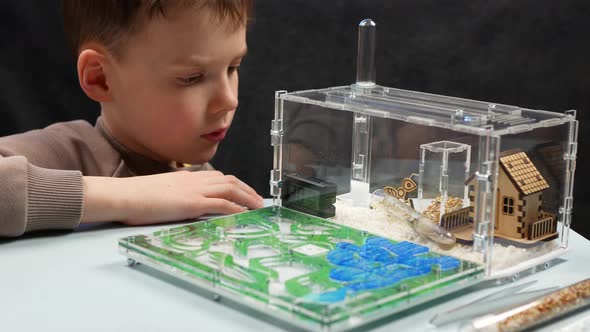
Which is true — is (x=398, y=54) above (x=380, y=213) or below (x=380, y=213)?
above

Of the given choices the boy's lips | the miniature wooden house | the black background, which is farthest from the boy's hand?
the black background

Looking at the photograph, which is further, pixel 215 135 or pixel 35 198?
pixel 215 135

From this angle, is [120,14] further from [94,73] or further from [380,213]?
[380,213]

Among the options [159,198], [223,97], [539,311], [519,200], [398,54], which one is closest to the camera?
[539,311]

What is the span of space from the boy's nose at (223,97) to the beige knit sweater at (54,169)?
0.47ft

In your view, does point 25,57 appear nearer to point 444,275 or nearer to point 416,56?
point 416,56

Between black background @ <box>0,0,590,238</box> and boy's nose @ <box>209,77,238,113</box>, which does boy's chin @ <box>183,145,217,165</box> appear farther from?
black background @ <box>0,0,590,238</box>

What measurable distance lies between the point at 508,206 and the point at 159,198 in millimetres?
354

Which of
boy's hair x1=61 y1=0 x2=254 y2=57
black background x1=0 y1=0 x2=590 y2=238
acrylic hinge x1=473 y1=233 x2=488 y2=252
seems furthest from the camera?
black background x1=0 y1=0 x2=590 y2=238

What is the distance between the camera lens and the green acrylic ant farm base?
2.06ft

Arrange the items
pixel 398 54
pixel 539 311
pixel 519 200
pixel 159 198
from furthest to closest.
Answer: pixel 398 54
pixel 159 198
pixel 519 200
pixel 539 311

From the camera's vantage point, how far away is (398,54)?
153 cm

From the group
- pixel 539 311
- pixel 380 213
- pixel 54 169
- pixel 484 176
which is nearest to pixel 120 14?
pixel 54 169

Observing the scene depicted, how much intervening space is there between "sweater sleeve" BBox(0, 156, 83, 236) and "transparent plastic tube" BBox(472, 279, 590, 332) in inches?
16.8
